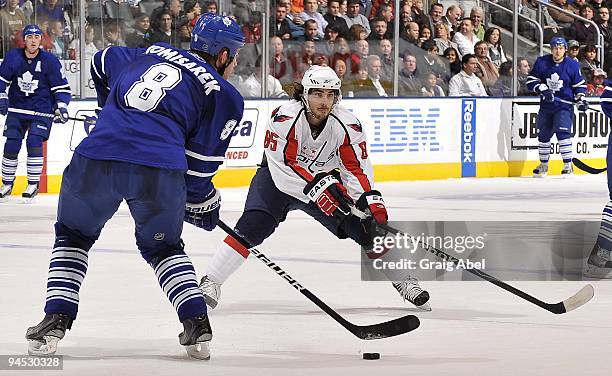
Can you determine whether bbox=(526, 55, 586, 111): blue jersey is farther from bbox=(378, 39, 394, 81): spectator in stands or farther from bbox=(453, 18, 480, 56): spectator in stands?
bbox=(378, 39, 394, 81): spectator in stands

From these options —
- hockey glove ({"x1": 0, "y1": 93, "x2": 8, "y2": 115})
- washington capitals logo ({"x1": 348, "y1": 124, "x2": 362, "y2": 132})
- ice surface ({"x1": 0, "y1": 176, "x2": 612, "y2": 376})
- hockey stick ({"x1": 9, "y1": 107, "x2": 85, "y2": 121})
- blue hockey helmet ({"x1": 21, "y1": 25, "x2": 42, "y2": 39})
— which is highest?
blue hockey helmet ({"x1": 21, "y1": 25, "x2": 42, "y2": 39})

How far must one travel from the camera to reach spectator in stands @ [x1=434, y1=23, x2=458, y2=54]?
14.9 metres

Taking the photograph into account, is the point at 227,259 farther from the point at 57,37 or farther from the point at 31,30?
the point at 57,37

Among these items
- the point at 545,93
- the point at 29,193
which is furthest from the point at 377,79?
the point at 29,193

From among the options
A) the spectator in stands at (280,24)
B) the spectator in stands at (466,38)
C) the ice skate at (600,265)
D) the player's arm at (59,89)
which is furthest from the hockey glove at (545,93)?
the ice skate at (600,265)

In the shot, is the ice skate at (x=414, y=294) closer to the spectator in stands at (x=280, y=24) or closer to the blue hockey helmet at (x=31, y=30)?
the blue hockey helmet at (x=31, y=30)

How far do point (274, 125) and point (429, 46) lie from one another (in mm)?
8913

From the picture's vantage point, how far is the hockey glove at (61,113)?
11.3 meters

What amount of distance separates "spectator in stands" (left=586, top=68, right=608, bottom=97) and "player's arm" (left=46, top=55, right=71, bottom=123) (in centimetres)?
696

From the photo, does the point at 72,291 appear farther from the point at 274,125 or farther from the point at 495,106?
the point at 495,106

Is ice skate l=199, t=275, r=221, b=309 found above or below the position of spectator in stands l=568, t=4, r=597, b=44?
below

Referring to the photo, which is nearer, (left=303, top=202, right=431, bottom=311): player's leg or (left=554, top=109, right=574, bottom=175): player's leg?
(left=303, top=202, right=431, bottom=311): player's leg

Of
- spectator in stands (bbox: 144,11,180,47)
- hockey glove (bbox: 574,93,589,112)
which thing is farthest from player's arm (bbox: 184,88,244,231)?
hockey glove (bbox: 574,93,589,112)

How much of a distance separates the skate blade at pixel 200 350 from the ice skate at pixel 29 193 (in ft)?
22.3
